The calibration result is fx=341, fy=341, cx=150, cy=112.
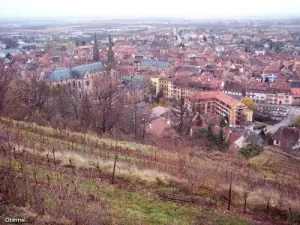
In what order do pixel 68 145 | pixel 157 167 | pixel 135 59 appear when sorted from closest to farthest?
pixel 157 167 → pixel 68 145 → pixel 135 59

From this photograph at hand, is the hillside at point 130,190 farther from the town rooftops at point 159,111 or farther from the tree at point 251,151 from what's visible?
the town rooftops at point 159,111

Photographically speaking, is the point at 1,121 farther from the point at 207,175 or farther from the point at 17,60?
the point at 17,60

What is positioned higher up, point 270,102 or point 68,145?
point 68,145

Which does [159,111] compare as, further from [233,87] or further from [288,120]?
[233,87]

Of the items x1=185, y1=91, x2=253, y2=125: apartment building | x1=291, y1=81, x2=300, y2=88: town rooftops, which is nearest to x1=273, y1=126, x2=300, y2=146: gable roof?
x1=185, y1=91, x2=253, y2=125: apartment building

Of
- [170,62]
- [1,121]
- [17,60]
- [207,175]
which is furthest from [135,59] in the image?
[207,175]

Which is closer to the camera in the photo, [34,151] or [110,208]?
[110,208]

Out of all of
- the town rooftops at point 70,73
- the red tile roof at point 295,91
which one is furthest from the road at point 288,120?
the town rooftops at point 70,73
